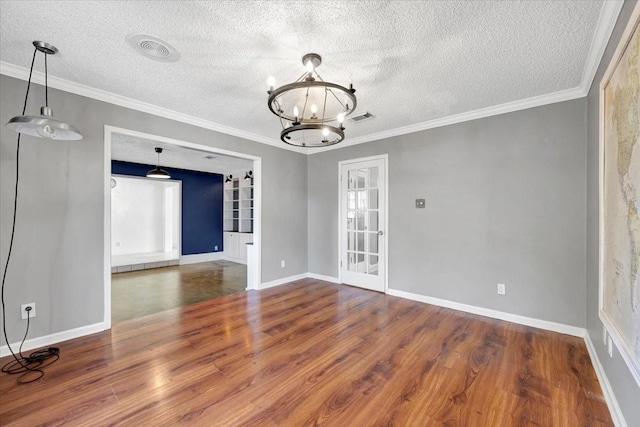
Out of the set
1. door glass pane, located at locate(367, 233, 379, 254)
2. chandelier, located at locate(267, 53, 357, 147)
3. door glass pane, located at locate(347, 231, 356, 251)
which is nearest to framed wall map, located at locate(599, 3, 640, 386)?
chandelier, located at locate(267, 53, 357, 147)

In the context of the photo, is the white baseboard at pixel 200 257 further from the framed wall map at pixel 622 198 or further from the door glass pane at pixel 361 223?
the framed wall map at pixel 622 198

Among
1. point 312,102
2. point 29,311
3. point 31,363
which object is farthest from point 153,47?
point 31,363

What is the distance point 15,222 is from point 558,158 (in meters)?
5.37

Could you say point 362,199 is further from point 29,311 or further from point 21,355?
point 21,355

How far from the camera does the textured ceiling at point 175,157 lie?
4.78 m

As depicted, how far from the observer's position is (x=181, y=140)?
11.6 ft

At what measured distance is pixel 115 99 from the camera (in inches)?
116

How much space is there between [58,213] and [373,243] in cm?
394

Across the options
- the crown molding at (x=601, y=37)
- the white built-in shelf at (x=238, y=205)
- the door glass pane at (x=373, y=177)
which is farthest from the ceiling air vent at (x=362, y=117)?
the white built-in shelf at (x=238, y=205)

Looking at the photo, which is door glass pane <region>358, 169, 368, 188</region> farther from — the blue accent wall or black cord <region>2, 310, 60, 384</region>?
the blue accent wall

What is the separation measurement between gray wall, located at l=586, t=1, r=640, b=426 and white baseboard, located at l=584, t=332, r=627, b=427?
0.05m

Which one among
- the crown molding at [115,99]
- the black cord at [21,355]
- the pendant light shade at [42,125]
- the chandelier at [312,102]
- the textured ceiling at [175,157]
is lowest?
the black cord at [21,355]

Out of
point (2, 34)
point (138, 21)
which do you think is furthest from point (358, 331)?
point (2, 34)

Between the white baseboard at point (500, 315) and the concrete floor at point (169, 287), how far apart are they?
284cm
